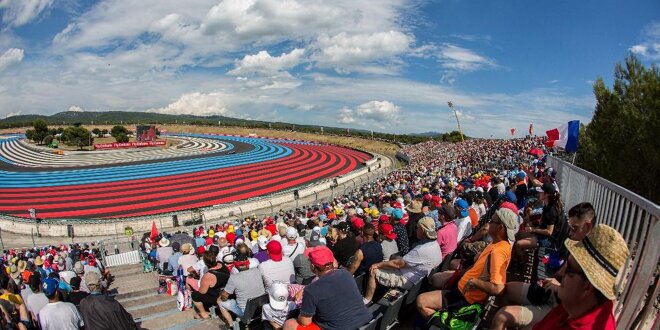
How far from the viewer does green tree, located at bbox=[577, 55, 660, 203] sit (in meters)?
10.2

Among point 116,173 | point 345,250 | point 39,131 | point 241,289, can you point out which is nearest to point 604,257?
point 241,289

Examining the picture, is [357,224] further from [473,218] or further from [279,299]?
[279,299]

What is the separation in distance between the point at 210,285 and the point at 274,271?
0.98 meters

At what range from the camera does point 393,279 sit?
4.34 meters

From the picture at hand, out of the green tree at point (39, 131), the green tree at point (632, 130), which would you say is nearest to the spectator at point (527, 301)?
the green tree at point (632, 130)

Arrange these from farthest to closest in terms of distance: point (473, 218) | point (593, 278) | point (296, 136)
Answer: point (296, 136)
point (473, 218)
point (593, 278)

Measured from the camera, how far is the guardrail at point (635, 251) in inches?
94.1

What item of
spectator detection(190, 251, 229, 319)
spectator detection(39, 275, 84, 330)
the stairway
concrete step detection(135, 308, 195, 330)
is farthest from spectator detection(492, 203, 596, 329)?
spectator detection(39, 275, 84, 330)

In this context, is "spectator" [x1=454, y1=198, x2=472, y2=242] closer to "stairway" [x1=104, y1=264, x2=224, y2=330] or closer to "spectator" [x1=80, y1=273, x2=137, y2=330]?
"stairway" [x1=104, y1=264, x2=224, y2=330]

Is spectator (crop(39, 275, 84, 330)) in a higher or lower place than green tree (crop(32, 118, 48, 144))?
lower

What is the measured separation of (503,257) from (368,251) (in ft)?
6.38

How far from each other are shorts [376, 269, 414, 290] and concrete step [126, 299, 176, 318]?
3626mm

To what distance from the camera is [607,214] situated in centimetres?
439

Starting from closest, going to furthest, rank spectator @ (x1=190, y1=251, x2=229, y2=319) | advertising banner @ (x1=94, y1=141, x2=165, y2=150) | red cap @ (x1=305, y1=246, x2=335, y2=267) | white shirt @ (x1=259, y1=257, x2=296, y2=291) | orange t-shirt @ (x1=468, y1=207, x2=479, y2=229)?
Answer: red cap @ (x1=305, y1=246, x2=335, y2=267) → white shirt @ (x1=259, y1=257, x2=296, y2=291) → spectator @ (x1=190, y1=251, x2=229, y2=319) → orange t-shirt @ (x1=468, y1=207, x2=479, y2=229) → advertising banner @ (x1=94, y1=141, x2=165, y2=150)
